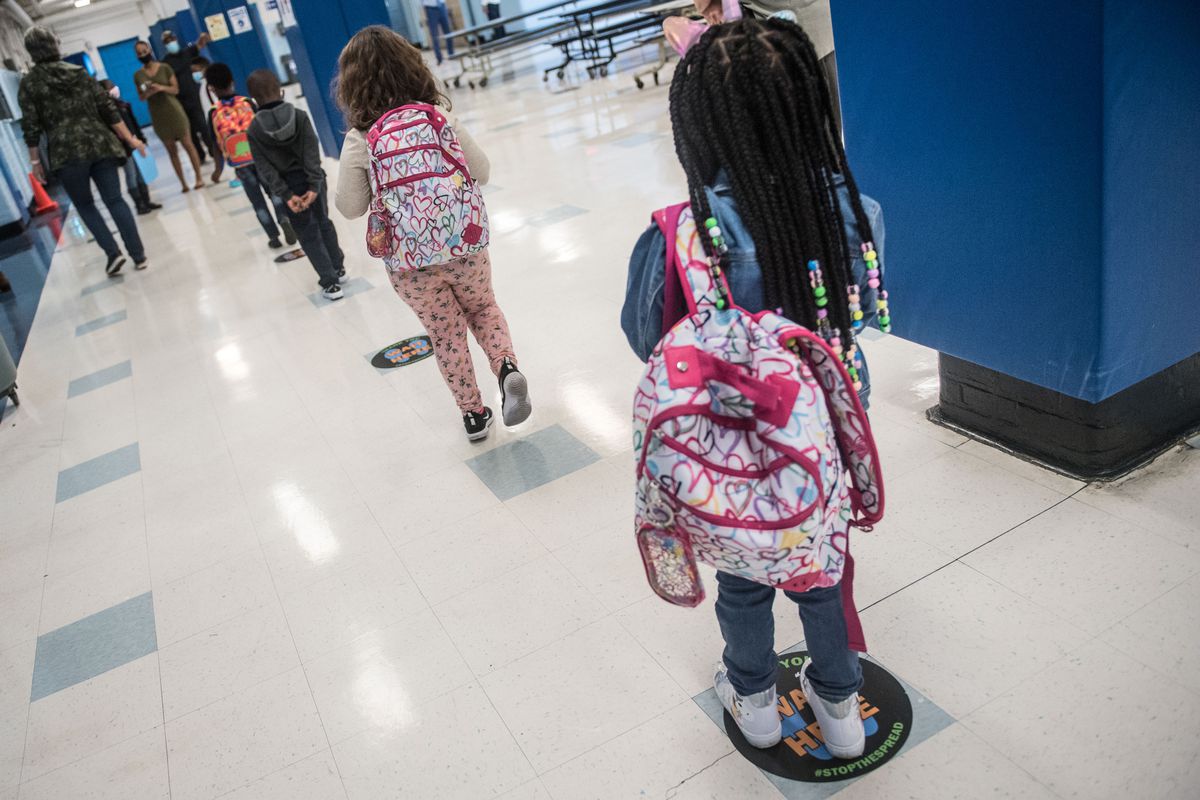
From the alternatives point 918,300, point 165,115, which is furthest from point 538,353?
point 165,115

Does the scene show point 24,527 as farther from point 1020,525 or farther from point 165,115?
point 165,115

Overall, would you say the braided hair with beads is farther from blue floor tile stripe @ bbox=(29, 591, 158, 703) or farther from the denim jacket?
blue floor tile stripe @ bbox=(29, 591, 158, 703)

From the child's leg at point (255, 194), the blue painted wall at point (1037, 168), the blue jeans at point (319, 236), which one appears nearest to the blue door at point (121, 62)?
the child's leg at point (255, 194)

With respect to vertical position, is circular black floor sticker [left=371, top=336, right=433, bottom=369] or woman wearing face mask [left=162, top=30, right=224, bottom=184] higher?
woman wearing face mask [left=162, top=30, right=224, bottom=184]

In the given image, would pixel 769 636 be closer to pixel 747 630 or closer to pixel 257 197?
pixel 747 630

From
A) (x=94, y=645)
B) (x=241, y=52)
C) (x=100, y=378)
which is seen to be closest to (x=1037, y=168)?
(x=94, y=645)

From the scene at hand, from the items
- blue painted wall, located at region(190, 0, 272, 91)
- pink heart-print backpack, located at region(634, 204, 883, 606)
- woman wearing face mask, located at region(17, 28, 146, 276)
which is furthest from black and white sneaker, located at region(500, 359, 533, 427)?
blue painted wall, located at region(190, 0, 272, 91)

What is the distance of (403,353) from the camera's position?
160 inches

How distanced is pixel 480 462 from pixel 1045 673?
1.80 meters

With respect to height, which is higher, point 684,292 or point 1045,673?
point 684,292

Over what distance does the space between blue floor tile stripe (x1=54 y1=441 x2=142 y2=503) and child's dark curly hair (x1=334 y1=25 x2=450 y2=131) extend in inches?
71.1

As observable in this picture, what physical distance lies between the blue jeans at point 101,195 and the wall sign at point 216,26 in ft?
21.8

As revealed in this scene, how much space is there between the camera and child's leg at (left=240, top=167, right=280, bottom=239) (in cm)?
599

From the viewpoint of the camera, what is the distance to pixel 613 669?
1940 mm
